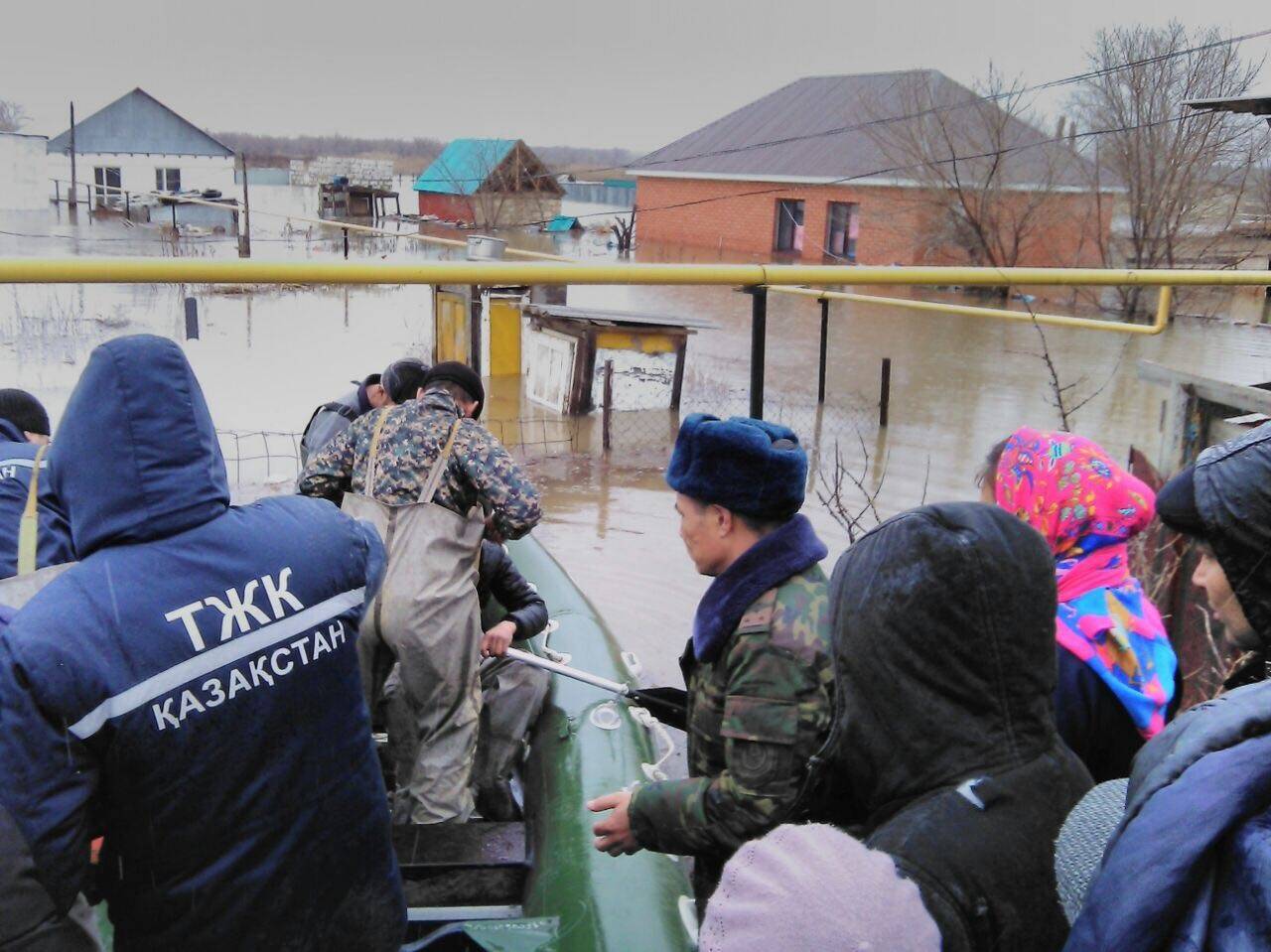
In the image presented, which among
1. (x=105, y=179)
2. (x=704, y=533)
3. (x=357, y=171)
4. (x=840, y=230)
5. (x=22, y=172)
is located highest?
(x=357, y=171)

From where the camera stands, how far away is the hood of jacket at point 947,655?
1192mm

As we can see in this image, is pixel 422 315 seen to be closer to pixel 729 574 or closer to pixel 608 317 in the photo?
pixel 608 317

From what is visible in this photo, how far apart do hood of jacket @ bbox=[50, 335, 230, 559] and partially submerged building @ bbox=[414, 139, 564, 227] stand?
35367 millimetres

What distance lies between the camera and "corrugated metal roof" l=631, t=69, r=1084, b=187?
25.3 m

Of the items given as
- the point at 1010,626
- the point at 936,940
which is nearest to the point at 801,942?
the point at 936,940

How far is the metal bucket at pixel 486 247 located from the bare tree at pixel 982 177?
706 inches

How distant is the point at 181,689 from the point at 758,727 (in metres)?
0.81

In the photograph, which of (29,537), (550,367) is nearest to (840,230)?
(550,367)

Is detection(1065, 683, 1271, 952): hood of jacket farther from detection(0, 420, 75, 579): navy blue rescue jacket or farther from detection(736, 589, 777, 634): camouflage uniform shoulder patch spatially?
detection(0, 420, 75, 579): navy blue rescue jacket

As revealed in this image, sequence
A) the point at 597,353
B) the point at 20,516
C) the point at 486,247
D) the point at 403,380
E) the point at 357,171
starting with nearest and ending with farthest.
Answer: the point at 20,516 → the point at 403,380 → the point at 486,247 → the point at 597,353 → the point at 357,171

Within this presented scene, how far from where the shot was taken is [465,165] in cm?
4225

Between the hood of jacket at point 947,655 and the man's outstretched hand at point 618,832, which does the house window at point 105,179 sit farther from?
the hood of jacket at point 947,655

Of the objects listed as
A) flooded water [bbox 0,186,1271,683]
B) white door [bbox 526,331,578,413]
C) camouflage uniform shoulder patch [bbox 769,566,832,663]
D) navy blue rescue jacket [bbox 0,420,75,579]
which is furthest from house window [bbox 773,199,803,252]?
camouflage uniform shoulder patch [bbox 769,566,832,663]

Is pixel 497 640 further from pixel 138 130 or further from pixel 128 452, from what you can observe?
pixel 138 130
